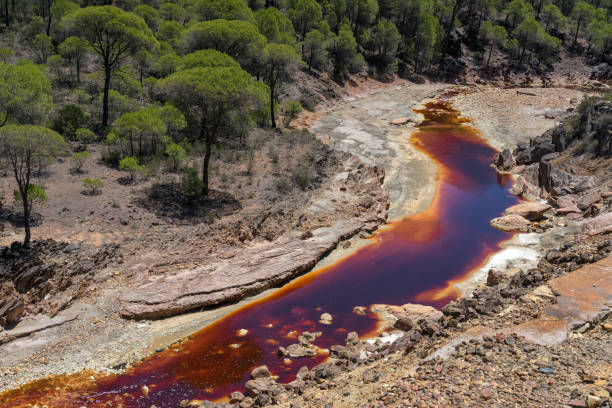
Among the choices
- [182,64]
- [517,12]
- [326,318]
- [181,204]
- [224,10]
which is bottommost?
[326,318]

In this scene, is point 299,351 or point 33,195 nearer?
point 299,351

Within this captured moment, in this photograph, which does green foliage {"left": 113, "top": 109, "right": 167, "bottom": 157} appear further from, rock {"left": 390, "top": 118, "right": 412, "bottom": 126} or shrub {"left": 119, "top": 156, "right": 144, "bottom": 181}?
rock {"left": 390, "top": 118, "right": 412, "bottom": 126}

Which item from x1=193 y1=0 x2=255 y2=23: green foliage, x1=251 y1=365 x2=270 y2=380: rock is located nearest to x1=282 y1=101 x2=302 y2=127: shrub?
x1=193 y1=0 x2=255 y2=23: green foliage

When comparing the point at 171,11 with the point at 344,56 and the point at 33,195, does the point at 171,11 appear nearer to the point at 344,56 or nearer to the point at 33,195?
the point at 344,56

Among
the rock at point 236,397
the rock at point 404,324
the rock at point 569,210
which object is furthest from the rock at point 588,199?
the rock at point 236,397

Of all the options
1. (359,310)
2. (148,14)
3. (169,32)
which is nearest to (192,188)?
(359,310)

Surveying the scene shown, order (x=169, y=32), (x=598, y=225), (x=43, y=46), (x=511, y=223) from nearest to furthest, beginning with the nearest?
1. (x=598, y=225)
2. (x=511, y=223)
3. (x=43, y=46)
4. (x=169, y=32)

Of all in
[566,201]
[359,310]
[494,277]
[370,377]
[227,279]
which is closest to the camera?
[370,377]

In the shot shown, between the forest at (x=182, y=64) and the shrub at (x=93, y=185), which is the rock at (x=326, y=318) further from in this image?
the shrub at (x=93, y=185)
